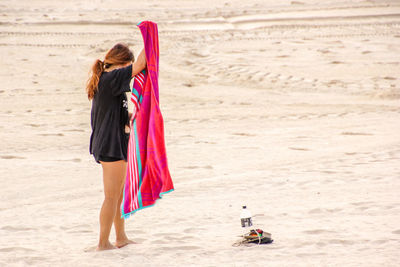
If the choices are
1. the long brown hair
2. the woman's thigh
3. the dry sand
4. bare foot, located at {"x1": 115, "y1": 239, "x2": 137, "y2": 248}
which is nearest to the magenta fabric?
the woman's thigh

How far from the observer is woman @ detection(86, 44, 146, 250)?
437cm

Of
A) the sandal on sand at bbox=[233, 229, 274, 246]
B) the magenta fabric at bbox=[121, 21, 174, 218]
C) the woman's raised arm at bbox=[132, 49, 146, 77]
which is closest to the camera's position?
the woman's raised arm at bbox=[132, 49, 146, 77]

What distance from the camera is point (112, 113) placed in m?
4.47

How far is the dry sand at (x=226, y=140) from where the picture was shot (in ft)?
16.1

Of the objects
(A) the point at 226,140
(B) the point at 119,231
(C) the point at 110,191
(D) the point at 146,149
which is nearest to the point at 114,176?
(C) the point at 110,191

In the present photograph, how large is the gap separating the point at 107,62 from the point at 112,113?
15.7 inches

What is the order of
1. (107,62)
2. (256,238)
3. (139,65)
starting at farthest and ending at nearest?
(256,238) → (107,62) → (139,65)

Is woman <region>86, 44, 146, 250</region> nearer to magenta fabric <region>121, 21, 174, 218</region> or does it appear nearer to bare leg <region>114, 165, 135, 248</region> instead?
magenta fabric <region>121, 21, 174, 218</region>

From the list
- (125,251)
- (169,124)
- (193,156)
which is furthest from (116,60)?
(169,124)

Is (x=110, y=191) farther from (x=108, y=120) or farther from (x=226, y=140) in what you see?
(x=226, y=140)

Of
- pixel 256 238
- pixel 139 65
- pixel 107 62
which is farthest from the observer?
pixel 256 238

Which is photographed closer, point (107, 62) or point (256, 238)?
point (107, 62)

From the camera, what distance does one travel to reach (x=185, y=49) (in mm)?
17203

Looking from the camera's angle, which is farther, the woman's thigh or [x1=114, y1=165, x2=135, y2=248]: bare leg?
[x1=114, y1=165, x2=135, y2=248]: bare leg
